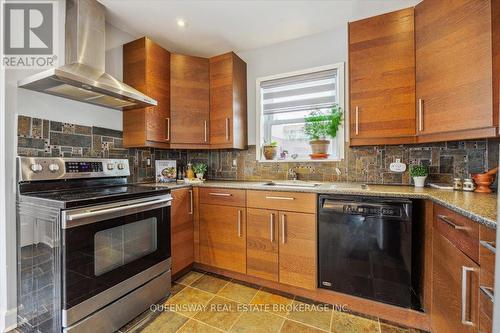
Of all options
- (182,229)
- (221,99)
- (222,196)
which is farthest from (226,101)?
(182,229)

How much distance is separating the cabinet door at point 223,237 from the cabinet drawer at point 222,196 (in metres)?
0.04

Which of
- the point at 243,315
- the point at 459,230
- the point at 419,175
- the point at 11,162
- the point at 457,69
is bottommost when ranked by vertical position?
the point at 243,315

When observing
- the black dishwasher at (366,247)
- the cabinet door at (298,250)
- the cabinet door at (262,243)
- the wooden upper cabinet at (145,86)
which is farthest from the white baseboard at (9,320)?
the black dishwasher at (366,247)

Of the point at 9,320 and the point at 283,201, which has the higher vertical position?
the point at 283,201

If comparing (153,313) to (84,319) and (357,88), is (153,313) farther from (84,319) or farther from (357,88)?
(357,88)

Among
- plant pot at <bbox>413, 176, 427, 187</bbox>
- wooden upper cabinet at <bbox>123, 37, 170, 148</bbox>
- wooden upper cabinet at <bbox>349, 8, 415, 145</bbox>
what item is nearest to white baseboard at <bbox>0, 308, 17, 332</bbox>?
wooden upper cabinet at <bbox>123, 37, 170, 148</bbox>

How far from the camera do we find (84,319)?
52.4 inches

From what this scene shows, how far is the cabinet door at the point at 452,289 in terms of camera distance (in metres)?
0.93

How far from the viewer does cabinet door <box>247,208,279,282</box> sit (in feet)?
6.49

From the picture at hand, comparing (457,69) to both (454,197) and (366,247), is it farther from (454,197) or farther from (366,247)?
(366,247)

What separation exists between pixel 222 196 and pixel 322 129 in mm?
1255

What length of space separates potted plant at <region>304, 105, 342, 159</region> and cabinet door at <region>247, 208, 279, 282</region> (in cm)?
90

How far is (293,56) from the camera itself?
102 inches

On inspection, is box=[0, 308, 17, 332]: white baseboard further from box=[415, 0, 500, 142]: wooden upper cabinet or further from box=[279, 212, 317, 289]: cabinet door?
box=[415, 0, 500, 142]: wooden upper cabinet
